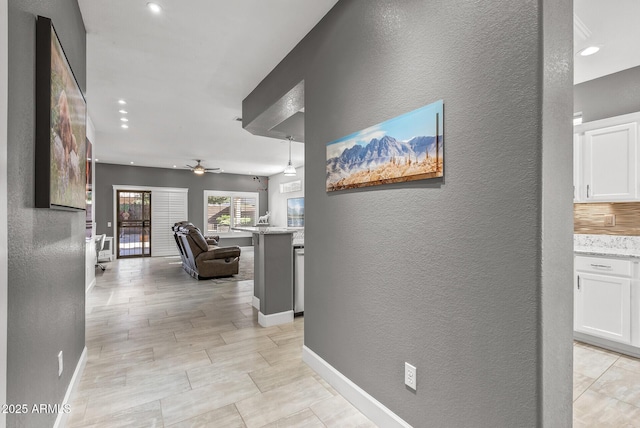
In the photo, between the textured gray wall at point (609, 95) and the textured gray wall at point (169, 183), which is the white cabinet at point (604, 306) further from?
the textured gray wall at point (169, 183)

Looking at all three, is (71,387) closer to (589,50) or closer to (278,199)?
(589,50)

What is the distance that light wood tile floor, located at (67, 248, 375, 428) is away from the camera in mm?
1929

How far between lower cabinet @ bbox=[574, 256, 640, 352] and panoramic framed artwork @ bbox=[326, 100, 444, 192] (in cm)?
262

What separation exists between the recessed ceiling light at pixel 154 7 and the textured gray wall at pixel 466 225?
134 cm

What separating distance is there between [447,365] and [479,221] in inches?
27.9

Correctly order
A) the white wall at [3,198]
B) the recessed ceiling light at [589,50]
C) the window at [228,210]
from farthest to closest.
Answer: the window at [228,210] → the recessed ceiling light at [589,50] → the white wall at [3,198]

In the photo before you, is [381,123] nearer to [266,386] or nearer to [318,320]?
Result: [318,320]

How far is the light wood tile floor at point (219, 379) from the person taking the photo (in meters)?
1.92

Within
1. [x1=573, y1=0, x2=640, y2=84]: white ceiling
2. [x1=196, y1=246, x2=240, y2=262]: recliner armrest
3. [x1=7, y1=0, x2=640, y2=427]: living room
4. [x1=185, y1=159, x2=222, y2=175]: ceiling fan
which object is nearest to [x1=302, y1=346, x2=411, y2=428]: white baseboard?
[x1=7, y1=0, x2=640, y2=427]: living room

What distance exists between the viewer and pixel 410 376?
165cm

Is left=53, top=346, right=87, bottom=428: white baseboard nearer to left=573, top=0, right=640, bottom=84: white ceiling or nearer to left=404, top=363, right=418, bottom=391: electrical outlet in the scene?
left=404, top=363, right=418, bottom=391: electrical outlet

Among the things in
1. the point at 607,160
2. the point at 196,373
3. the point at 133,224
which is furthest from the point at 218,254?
the point at 607,160

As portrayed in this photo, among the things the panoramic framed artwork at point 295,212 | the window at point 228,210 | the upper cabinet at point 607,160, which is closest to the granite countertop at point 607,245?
the upper cabinet at point 607,160

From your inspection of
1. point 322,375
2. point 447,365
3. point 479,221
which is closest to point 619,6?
point 479,221
